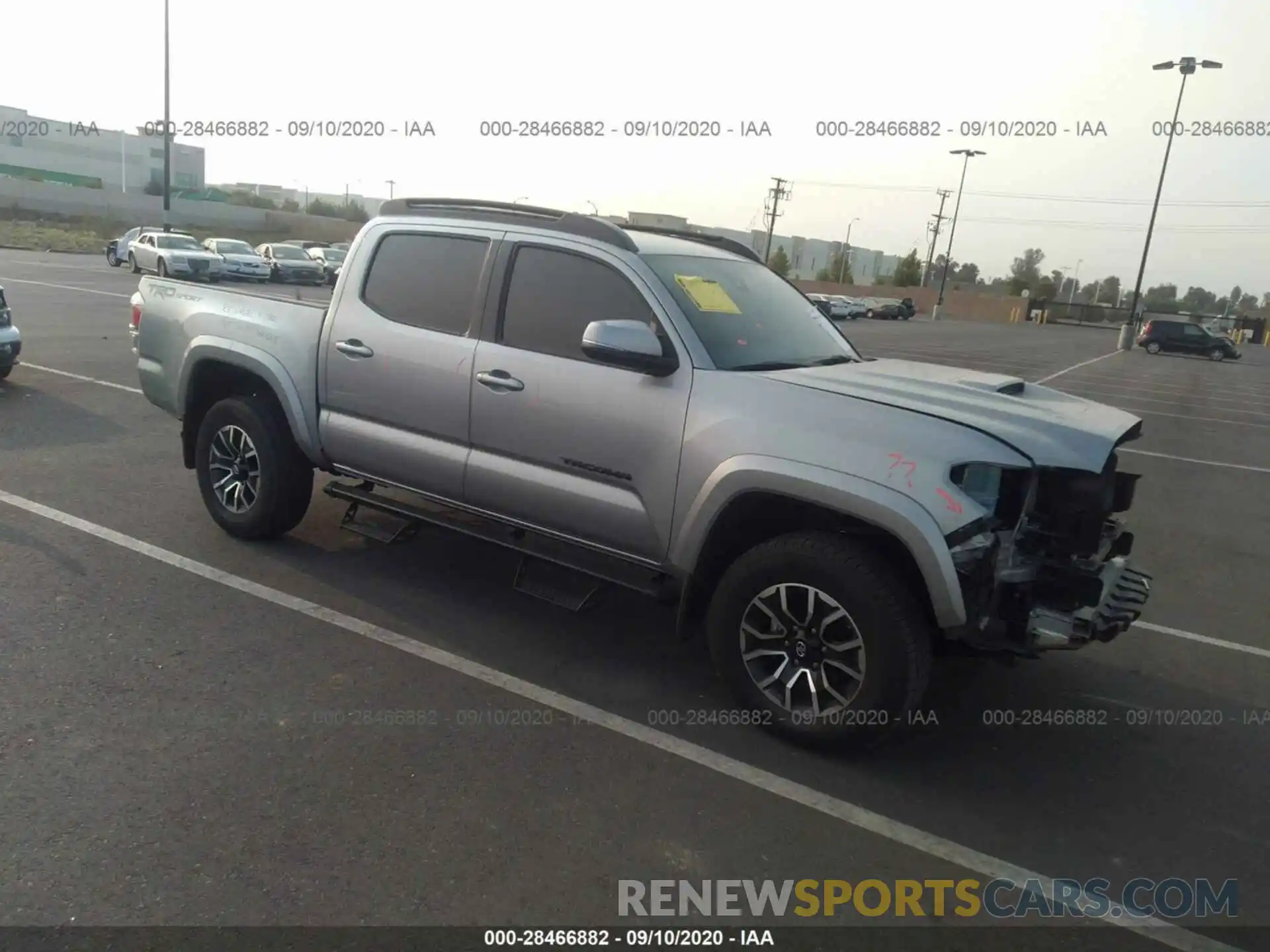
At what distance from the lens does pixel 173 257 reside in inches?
1120

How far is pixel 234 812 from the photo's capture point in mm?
3238

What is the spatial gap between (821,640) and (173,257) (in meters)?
29.3

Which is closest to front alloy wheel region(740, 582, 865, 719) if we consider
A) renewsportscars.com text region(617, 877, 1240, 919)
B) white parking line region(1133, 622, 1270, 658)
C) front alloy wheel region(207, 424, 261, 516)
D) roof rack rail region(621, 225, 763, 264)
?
renewsportscars.com text region(617, 877, 1240, 919)

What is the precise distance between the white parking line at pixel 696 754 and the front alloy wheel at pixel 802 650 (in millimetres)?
349

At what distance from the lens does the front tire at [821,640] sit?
3611 millimetres

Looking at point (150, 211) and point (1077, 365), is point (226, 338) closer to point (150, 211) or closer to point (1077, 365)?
point (1077, 365)

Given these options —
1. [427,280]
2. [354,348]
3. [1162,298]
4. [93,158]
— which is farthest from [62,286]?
[1162,298]

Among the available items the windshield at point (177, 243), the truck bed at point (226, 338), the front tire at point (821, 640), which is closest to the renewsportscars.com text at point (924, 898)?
the front tire at point (821, 640)

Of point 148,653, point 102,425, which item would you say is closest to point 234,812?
point 148,653

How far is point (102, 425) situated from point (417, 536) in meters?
4.05

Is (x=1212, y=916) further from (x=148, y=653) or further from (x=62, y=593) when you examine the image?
(x=62, y=593)

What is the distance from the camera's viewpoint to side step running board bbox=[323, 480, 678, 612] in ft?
14.1

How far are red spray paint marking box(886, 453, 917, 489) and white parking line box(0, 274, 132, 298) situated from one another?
22217 mm

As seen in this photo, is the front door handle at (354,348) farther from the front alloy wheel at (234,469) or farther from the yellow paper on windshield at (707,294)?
the yellow paper on windshield at (707,294)
